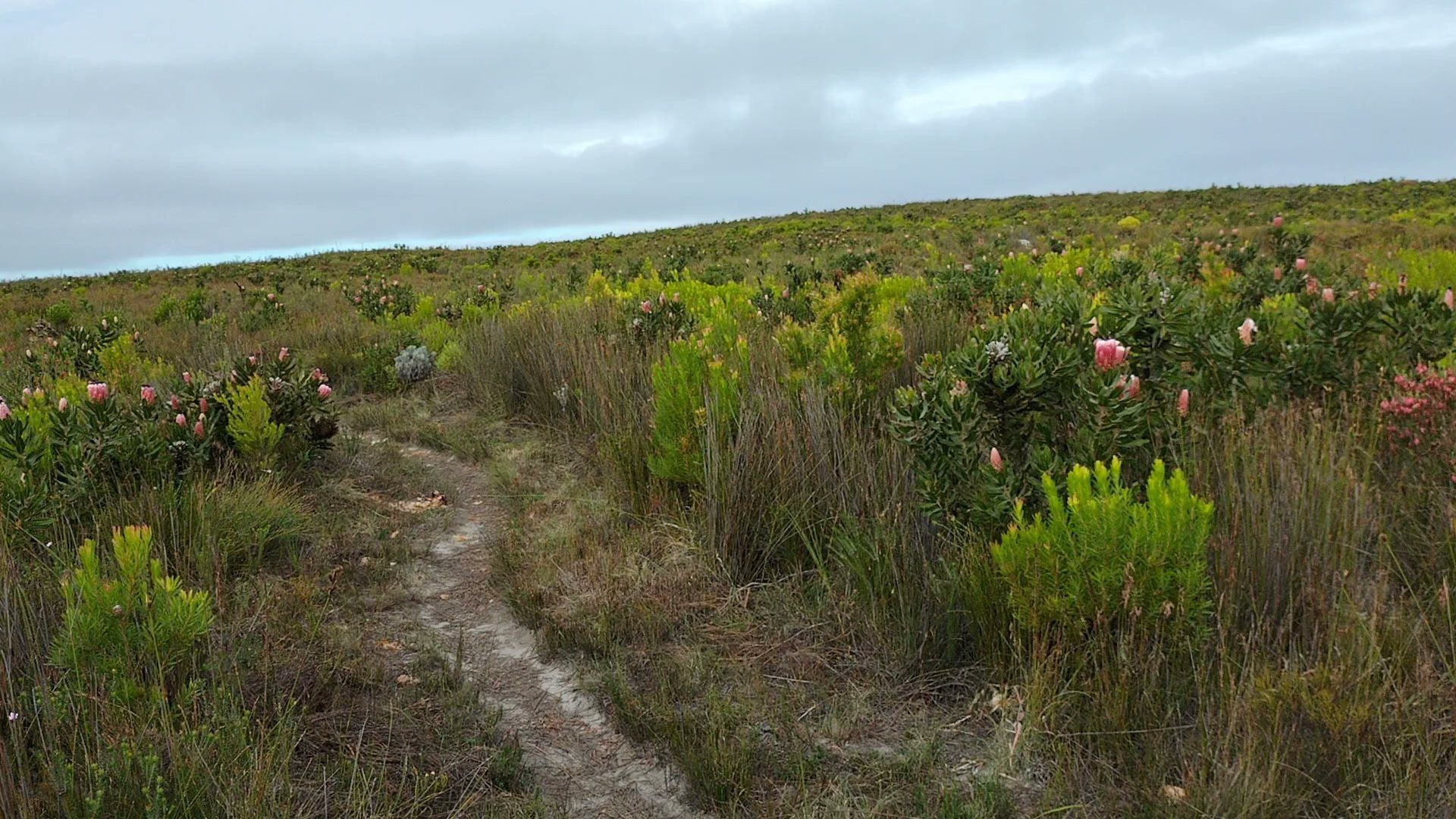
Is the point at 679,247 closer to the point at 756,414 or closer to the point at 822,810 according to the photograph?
the point at 756,414

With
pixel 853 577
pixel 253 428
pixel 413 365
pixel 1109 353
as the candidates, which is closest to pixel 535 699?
pixel 853 577

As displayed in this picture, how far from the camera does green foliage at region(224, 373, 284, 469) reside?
4.66 metres

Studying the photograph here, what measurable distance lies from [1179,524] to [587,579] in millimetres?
2270

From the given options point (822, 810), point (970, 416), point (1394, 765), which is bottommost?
point (822, 810)

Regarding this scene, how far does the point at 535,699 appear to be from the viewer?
3.00 m

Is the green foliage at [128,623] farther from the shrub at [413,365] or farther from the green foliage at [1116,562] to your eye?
the shrub at [413,365]

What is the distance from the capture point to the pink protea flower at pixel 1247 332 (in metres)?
3.27

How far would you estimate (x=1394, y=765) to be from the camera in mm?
1888

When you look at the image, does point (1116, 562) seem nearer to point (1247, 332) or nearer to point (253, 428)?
point (1247, 332)

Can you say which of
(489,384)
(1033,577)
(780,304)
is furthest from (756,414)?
(489,384)

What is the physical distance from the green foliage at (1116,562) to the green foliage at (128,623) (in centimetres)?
232

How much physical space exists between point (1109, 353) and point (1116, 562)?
721mm

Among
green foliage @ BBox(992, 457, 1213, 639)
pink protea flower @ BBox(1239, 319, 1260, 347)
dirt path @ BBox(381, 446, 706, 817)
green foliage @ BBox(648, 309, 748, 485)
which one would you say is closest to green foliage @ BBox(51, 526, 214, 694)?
dirt path @ BBox(381, 446, 706, 817)

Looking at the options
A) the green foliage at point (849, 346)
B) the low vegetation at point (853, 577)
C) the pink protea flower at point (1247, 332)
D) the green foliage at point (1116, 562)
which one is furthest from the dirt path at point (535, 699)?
the pink protea flower at point (1247, 332)
